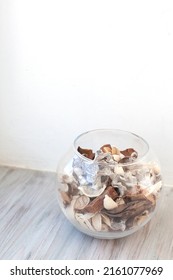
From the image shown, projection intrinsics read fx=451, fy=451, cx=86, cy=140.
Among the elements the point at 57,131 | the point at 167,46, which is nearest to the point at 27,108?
the point at 57,131

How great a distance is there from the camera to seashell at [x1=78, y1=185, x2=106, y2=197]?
0.82 metres

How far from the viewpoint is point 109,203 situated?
81 centimetres

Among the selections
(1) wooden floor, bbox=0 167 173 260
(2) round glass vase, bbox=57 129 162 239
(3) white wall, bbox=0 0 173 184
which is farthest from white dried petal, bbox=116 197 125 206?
(3) white wall, bbox=0 0 173 184

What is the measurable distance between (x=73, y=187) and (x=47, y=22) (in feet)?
1.20

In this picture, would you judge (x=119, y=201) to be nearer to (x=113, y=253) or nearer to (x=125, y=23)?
(x=113, y=253)

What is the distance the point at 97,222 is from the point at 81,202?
47 millimetres

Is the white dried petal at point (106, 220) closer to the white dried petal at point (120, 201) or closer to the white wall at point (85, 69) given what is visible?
the white dried petal at point (120, 201)

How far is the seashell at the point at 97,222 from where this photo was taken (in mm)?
830

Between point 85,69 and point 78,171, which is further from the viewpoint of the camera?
point 85,69

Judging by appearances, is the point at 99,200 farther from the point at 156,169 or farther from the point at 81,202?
the point at 156,169

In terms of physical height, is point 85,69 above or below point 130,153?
above

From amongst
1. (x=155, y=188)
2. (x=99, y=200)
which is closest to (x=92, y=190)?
(x=99, y=200)
